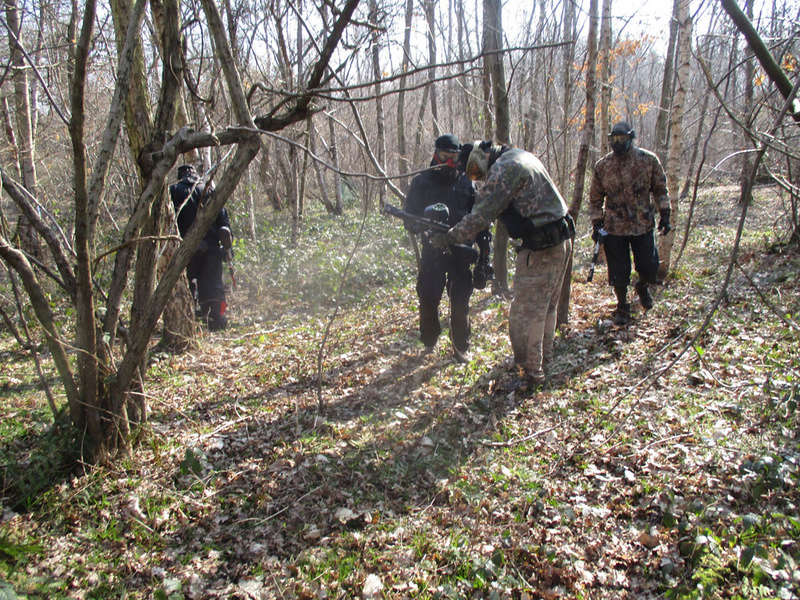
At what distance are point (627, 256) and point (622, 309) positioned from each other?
628 mm

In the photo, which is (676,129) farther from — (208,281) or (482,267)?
(208,281)

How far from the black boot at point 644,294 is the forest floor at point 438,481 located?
668 millimetres

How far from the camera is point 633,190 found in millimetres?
5637

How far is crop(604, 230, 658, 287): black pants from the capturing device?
5711 mm

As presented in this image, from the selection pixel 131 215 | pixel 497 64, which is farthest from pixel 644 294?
pixel 131 215

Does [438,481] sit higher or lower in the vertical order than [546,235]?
lower

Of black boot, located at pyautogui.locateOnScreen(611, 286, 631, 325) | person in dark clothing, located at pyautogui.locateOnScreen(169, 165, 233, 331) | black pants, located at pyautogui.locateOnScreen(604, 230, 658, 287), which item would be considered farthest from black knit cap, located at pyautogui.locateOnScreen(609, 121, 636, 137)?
person in dark clothing, located at pyautogui.locateOnScreen(169, 165, 233, 331)

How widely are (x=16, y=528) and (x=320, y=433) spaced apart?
1967mm

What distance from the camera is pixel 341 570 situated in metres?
2.68

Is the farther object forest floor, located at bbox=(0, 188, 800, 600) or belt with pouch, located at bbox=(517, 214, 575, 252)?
belt with pouch, located at bbox=(517, 214, 575, 252)

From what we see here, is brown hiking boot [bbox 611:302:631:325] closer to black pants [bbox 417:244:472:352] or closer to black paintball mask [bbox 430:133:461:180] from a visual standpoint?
black pants [bbox 417:244:472:352]

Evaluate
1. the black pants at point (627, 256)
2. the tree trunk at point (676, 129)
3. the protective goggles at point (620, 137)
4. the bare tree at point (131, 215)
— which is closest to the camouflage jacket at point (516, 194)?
the bare tree at point (131, 215)

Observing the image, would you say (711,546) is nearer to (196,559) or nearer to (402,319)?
(196,559)

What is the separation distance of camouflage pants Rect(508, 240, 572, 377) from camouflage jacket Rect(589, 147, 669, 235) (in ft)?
5.23
